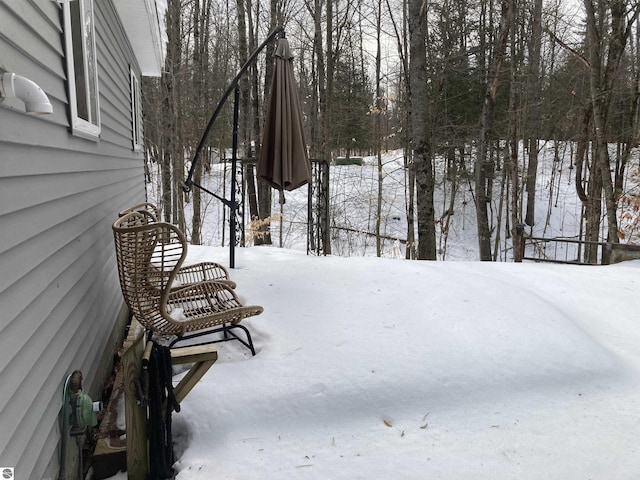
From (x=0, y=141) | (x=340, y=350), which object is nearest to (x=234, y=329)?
(x=340, y=350)

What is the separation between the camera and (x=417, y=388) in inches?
107

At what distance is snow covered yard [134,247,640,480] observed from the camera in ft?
7.22

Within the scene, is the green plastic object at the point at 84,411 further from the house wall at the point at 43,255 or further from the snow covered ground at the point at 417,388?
the snow covered ground at the point at 417,388

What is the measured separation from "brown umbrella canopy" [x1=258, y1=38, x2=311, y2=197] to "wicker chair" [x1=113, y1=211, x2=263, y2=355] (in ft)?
4.79

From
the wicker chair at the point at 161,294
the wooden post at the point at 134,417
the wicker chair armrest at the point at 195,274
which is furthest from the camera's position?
the wicker chair armrest at the point at 195,274

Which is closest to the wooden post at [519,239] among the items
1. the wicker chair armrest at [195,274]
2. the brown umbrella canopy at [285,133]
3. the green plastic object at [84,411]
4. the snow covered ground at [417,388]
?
the snow covered ground at [417,388]

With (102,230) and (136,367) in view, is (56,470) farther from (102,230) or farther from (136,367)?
(102,230)

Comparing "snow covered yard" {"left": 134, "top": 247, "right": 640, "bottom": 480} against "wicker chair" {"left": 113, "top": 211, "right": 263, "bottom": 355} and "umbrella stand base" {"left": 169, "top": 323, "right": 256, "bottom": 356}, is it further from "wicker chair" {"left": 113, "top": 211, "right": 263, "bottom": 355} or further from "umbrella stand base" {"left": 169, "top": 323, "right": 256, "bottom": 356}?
"wicker chair" {"left": 113, "top": 211, "right": 263, "bottom": 355}

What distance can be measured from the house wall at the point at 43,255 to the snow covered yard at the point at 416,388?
689 mm

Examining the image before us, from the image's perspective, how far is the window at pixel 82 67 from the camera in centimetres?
245

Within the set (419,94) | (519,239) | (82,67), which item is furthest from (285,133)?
(519,239)

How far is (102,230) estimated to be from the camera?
3.43m

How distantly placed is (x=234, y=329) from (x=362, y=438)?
1284mm

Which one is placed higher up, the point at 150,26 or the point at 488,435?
the point at 150,26
